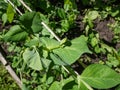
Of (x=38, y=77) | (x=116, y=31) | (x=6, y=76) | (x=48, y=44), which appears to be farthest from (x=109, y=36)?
(x=48, y=44)

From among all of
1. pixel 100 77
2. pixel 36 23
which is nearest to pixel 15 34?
pixel 36 23

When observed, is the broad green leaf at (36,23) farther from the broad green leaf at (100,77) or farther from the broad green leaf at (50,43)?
the broad green leaf at (100,77)

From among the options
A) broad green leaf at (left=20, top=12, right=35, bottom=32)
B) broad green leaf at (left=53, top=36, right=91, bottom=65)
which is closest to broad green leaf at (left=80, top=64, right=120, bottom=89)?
broad green leaf at (left=53, top=36, right=91, bottom=65)

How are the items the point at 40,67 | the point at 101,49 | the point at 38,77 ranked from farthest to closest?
the point at 101,49 < the point at 38,77 < the point at 40,67

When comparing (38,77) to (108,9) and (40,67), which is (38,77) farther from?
(40,67)

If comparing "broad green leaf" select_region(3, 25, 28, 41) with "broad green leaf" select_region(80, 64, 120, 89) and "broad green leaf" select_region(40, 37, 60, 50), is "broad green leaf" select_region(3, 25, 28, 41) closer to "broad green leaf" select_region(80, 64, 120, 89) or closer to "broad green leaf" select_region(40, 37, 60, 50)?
"broad green leaf" select_region(40, 37, 60, 50)

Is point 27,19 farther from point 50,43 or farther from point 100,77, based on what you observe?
point 100,77

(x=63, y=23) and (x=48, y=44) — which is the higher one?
(x=48, y=44)
